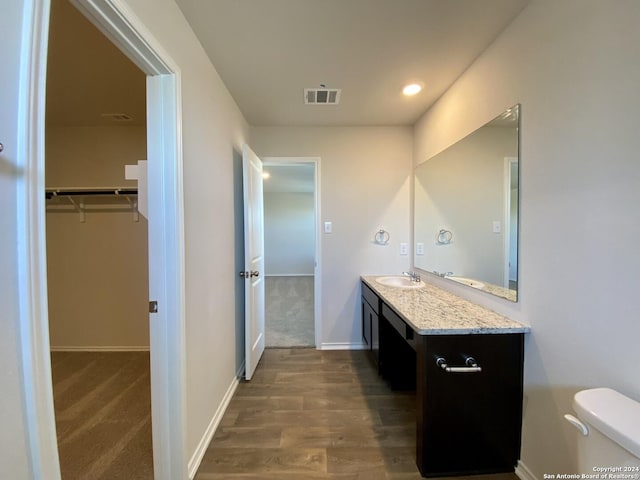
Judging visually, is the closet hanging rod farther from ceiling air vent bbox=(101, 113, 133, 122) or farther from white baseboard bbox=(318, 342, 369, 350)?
white baseboard bbox=(318, 342, 369, 350)

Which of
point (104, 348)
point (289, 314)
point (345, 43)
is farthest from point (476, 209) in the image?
point (104, 348)

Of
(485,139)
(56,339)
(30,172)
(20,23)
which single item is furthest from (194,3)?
(56,339)

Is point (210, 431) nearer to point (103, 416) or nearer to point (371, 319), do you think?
point (103, 416)

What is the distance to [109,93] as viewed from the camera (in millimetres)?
2125

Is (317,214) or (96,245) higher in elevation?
(317,214)

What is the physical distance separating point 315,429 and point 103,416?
57.9 inches

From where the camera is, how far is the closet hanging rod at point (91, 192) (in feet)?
9.20

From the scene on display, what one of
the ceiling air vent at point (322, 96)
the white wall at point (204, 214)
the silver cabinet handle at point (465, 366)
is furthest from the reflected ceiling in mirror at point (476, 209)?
the white wall at point (204, 214)

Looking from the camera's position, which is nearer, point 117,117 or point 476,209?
point 476,209

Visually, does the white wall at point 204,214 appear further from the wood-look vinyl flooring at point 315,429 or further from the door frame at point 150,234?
the wood-look vinyl flooring at point 315,429

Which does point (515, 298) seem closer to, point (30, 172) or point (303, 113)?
point (30, 172)

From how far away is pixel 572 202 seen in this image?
1.16 metres

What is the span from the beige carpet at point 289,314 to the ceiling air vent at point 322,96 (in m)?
2.47

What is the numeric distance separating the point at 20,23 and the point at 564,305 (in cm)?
198
